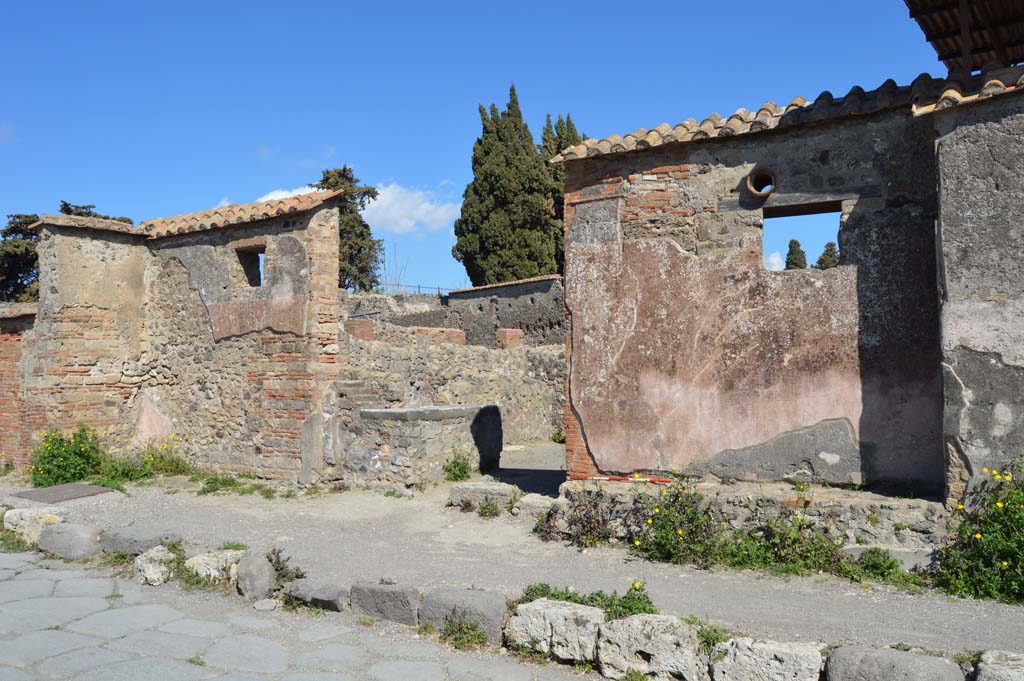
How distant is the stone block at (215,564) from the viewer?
517 cm

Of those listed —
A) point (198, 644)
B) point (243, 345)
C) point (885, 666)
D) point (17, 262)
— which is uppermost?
point (17, 262)

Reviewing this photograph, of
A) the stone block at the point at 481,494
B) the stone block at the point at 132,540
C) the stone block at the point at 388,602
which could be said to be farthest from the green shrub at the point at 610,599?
the stone block at the point at 132,540

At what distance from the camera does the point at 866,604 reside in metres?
4.46

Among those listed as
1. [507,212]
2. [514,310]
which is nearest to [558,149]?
[507,212]

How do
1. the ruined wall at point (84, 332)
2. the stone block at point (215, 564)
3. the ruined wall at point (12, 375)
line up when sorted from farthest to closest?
the ruined wall at point (12, 375) → the ruined wall at point (84, 332) → the stone block at point (215, 564)

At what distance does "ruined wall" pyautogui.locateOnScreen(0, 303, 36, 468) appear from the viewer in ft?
33.6

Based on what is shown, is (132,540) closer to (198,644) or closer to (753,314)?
(198,644)

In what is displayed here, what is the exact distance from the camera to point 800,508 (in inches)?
219

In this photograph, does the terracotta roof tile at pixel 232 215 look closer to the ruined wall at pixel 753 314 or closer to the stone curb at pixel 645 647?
the ruined wall at pixel 753 314

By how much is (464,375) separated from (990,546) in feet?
27.7

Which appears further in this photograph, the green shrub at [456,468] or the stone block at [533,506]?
the green shrub at [456,468]

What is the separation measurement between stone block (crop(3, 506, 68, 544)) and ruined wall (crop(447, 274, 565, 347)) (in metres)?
12.2

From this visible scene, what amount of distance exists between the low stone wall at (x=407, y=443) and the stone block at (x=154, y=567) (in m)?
3.17

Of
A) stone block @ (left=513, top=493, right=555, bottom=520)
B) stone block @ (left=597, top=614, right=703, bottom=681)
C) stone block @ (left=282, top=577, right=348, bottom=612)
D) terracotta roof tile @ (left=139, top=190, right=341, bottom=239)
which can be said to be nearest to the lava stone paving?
stone block @ (left=282, top=577, right=348, bottom=612)
